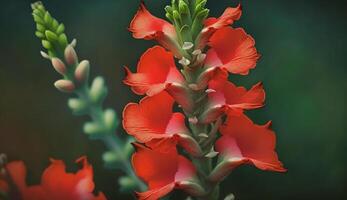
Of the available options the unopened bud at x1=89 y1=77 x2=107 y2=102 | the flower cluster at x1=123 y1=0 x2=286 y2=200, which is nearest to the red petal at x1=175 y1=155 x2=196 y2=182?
the flower cluster at x1=123 y1=0 x2=286 y2=200

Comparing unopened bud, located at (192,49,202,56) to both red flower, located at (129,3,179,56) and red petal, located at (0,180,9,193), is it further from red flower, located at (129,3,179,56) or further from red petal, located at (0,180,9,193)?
red petal, located at (0,180,9,193)

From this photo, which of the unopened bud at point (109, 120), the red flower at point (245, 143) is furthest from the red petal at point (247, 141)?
the unopened bud at point (109, 120)

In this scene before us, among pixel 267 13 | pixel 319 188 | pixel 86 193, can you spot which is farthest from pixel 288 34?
pixel 86 193

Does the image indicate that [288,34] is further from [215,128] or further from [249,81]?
[215,128]

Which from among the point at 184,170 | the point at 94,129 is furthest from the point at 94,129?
the point at 184,170

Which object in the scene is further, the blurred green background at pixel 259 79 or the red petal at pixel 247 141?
the blurred green background at pixel 259 79

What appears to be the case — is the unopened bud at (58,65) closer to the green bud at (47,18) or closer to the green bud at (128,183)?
the green bud at (47,18)

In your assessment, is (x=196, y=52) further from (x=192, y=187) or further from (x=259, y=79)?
(x=259, y=79)
